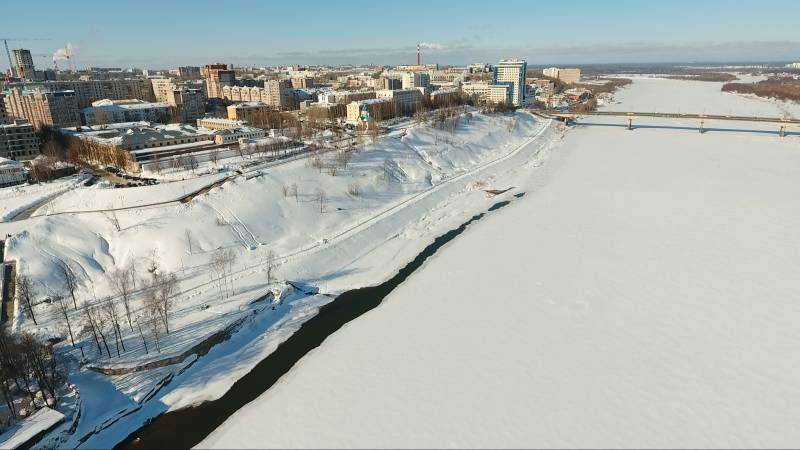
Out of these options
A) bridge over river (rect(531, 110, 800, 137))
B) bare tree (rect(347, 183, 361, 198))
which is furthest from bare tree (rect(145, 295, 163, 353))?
bridge over river (rect(531, 110, 800, 137))

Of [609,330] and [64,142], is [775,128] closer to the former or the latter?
[609,330]

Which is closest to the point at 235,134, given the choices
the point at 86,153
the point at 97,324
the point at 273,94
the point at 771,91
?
the point at 86,153

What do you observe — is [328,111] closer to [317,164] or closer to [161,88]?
[317,164]

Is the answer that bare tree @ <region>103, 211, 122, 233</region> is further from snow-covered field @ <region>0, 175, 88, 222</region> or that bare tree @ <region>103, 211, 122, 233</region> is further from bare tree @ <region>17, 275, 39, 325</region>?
snow-covered field @ <region>0, 175, 88, 222</region>

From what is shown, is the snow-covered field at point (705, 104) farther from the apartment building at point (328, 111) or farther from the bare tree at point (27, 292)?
the bare tree at point (27, 292)

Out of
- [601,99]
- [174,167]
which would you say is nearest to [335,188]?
[174,167]

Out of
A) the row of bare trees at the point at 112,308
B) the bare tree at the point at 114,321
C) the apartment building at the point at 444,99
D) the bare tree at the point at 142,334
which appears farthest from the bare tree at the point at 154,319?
the apartment building at the point at 444,99

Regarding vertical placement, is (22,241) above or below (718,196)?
above
